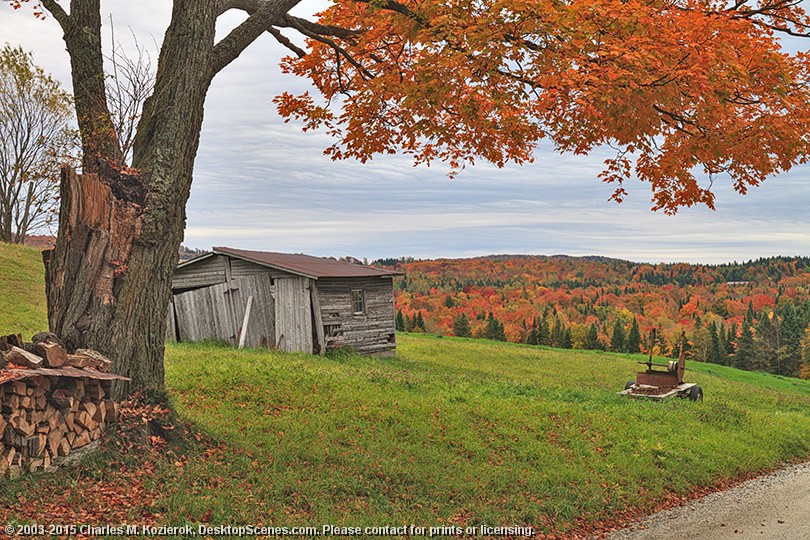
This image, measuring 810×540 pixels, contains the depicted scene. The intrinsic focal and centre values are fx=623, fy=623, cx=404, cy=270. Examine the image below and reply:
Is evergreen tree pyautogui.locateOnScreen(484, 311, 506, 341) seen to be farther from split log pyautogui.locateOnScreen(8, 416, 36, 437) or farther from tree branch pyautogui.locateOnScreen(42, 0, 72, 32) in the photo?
split log pyautogui.locateOnScreen(8, 416, 36, 437)

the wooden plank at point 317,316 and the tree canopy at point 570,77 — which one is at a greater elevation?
the tree canopy at point 570,77

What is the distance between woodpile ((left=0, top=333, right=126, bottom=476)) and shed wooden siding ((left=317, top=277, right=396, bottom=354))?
56.0 ft

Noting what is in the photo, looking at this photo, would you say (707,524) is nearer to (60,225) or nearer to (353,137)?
(353,137)

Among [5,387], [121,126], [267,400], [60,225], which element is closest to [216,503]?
[5,387]

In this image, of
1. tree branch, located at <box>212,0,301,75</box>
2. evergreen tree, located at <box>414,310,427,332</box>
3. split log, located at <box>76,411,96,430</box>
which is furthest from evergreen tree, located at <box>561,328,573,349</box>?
split log, located at <box>76,411,96,430</box>

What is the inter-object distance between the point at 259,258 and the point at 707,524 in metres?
19.7

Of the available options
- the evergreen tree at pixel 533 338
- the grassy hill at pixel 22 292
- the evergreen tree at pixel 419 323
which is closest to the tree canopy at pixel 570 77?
the grassy hill at pixel 22 292

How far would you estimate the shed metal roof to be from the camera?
24.6 metres

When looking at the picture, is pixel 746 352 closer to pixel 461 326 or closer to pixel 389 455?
pixel 461 326

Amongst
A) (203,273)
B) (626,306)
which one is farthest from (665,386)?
(626,306)

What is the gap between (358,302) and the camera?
2720cm

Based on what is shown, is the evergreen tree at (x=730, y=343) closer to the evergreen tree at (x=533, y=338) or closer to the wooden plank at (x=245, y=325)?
the evergreen tree at (x=533, y=338)

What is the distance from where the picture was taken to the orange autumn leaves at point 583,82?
8836 millimetres

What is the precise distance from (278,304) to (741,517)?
18.7 m
